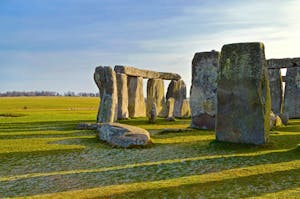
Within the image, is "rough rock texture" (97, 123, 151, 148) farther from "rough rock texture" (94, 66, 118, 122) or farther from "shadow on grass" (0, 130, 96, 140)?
"rough rock texture" (94, 66, 118, 122)

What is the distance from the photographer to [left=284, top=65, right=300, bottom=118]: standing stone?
26.0 m

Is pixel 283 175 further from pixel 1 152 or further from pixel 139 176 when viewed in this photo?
pixel 1 152

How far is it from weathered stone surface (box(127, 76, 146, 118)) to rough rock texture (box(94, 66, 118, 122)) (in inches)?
295

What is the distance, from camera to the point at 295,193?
274 inches

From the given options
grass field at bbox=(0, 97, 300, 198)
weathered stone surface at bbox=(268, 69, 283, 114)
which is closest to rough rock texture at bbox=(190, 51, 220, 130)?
grass field at bbox=(0, 97, 300, 198)

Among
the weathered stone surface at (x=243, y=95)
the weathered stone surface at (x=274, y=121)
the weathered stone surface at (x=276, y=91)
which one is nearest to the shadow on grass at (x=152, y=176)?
the weathered stone surface at (x=243, y=95)

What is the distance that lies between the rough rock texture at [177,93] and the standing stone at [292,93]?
25.0 ft

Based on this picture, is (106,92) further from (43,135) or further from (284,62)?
(284,62)

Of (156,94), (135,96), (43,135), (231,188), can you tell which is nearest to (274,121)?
(43,135)

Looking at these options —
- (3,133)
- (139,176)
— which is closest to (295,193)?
(139,176)

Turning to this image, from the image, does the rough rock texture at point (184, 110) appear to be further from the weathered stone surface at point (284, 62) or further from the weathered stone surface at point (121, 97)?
the weathered stone surface at point (284, 62)

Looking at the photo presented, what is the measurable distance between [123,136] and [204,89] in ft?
20.9

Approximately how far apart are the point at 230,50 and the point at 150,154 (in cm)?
443

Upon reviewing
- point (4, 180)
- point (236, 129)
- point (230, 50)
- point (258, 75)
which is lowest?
point (4, 180)
